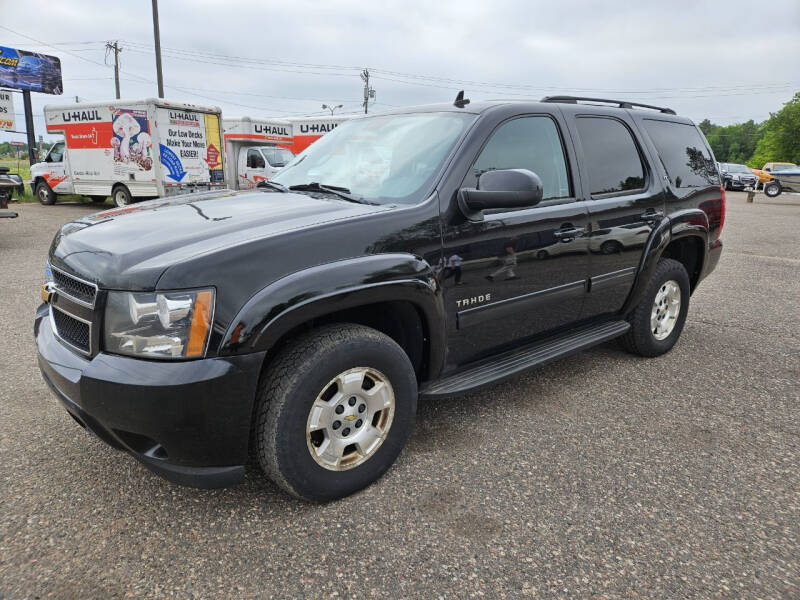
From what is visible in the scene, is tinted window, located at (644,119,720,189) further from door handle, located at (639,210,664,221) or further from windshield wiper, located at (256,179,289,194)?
windshield wiper, located at (256,179,289,194)

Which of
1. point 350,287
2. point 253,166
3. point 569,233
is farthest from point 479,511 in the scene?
point 253,166

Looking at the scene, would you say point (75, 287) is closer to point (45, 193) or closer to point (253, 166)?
point (253, 166)

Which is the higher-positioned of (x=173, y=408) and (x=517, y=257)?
(x=517, y=257)

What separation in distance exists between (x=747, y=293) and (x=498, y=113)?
5205 mm

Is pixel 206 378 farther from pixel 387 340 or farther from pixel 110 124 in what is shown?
pixel 110 124

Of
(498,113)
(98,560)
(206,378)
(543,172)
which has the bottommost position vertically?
(98,560)

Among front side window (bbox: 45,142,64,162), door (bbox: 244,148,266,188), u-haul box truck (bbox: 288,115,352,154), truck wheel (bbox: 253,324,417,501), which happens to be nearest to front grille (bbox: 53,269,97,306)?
truck wheel (bbox: 253,324,417,501)

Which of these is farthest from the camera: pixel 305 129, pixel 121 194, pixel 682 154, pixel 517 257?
pixel 305 129

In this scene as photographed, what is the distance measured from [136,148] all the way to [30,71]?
10103 millimetres

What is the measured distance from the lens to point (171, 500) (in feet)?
8.13

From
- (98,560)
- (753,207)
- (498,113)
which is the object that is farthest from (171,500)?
(753,207)

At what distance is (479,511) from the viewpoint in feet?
7.95

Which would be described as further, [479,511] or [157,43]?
[157,43]

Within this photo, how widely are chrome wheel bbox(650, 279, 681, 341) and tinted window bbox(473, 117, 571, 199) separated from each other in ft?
4.68
